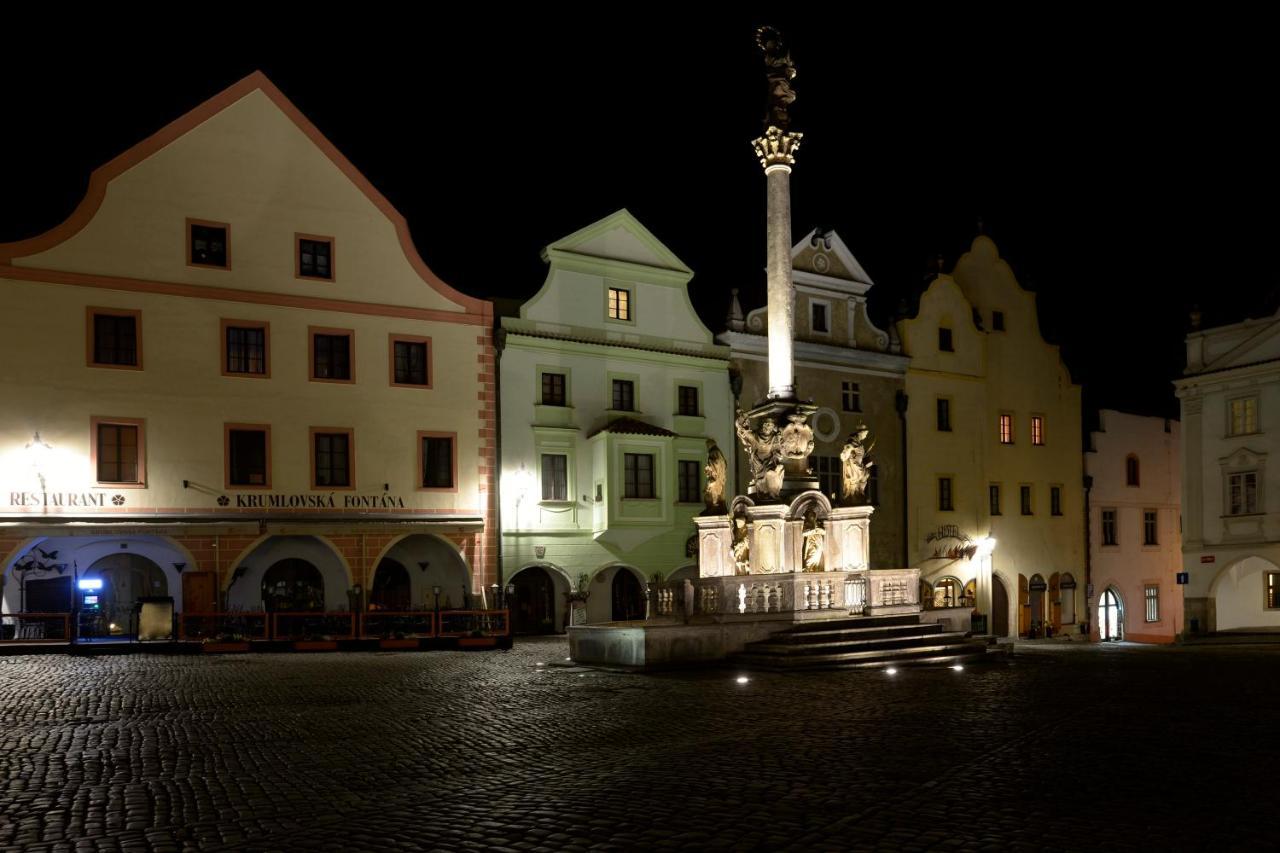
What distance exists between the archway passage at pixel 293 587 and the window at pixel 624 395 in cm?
1029

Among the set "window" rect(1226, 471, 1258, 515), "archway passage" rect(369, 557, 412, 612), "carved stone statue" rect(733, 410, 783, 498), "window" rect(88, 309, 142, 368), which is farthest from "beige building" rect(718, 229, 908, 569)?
"window" rect(88, 309, 142, 368)

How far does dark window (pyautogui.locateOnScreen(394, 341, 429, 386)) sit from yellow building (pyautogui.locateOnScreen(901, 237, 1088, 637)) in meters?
18.1

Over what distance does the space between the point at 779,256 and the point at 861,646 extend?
27.4ft

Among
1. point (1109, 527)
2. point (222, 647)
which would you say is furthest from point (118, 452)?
point (1109, 527)

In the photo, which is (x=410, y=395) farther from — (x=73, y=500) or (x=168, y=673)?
(x=168, y=673)

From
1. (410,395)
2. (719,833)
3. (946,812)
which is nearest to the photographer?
(719,833)

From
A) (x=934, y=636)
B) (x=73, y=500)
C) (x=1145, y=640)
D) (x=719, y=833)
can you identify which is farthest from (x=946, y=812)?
(x=1145, y=640)

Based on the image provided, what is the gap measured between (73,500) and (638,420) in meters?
15.9

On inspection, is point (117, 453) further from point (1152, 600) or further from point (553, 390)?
point (1152, 600)

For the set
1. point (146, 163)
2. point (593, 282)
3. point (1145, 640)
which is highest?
point (146, 163)

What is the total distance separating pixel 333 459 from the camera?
103 ft

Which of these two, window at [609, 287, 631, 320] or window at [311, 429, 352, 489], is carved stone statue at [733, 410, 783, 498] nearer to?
window at [311, 429, 352, 489]

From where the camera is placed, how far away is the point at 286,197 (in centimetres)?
3127

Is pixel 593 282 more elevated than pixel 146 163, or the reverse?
pixel 146 163
